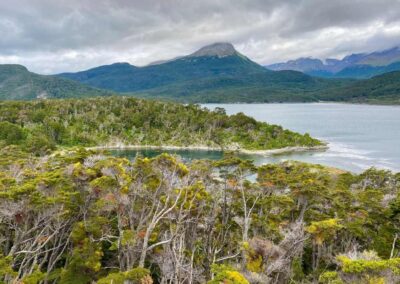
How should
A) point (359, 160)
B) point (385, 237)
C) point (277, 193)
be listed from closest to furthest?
point (385, 237), point (277, 193), point (359, 160)

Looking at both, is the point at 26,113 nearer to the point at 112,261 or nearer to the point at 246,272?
the point at 112,261

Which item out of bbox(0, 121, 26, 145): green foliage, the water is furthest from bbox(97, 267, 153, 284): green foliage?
bbox(0, 121, 26, 145): green foliage

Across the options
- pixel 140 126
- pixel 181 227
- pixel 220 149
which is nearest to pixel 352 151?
pixel 220 149

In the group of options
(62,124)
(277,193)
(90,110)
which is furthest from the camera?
(90,110)

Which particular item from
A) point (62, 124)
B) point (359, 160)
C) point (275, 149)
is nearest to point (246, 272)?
point (359, 160)

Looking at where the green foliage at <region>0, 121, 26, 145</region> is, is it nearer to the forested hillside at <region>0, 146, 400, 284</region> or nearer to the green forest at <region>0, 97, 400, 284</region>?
the green forest at <region>0, 97, 400, 284</region>

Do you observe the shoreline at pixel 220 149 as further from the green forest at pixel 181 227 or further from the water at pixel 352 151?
the green forest at pixel 181 227

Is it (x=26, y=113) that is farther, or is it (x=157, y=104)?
(x=157, y=104)
